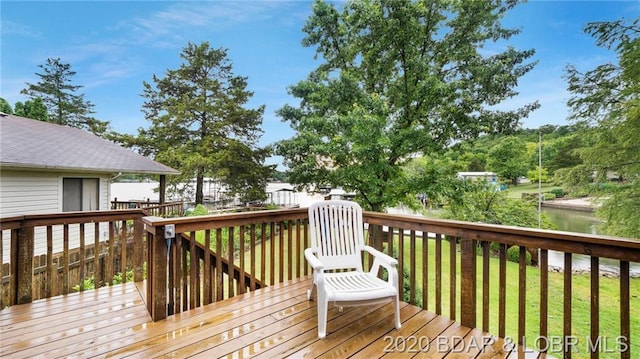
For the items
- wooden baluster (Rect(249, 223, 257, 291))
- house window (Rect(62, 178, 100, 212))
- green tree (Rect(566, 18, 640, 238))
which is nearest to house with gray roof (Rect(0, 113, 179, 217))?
house window (Rect(62, 178, 100, 212))

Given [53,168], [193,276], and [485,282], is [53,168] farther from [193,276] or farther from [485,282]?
[485,282]

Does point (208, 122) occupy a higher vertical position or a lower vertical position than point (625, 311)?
higher

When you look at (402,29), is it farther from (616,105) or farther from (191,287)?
(191,287)

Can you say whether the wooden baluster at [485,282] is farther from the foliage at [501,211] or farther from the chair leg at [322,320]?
the foliage at [501,211]

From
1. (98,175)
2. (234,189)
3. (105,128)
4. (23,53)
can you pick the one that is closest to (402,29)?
(23,53)

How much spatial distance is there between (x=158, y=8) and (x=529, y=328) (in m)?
Result: 9.08

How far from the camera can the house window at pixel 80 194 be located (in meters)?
7.28

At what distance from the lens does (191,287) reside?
2740 mm

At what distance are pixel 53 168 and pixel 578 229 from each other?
1740 cm

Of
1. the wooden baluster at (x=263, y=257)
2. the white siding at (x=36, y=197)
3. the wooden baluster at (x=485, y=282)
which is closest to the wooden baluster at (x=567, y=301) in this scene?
the wooden baluster at (x=485, y=282)

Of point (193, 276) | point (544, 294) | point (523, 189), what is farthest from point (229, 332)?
point (523, 189)

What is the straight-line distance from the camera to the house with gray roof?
6051mm

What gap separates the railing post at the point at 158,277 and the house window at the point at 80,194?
6916mm

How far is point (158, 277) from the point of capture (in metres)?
2.47
